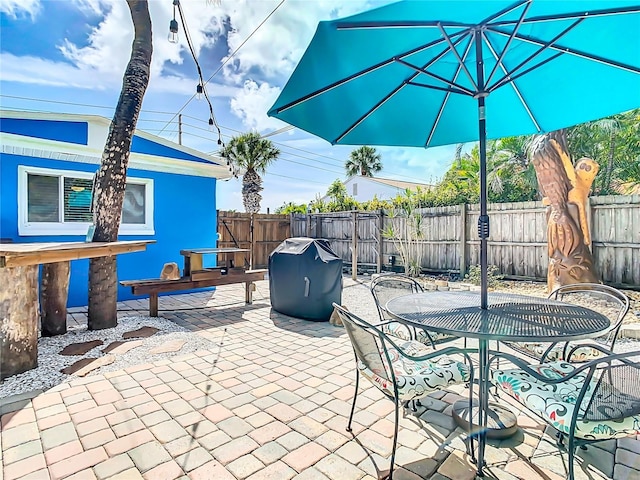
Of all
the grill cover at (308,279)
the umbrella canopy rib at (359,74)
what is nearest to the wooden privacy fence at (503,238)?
the grill cover at (308,279)

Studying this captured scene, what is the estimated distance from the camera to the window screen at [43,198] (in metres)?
5.22

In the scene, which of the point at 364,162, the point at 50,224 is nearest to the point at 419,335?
the point at 50,224

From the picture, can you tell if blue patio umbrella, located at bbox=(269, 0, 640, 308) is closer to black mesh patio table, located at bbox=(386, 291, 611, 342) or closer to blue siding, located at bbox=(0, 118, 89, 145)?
black mesh patio table, located at bbox=(386, 291, 611, 342)

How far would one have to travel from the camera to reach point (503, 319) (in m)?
2.03

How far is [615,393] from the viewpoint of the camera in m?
1.67

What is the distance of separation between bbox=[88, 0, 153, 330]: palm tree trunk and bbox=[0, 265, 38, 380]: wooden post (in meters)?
1.15

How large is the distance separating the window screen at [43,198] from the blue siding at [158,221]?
0.64 feet

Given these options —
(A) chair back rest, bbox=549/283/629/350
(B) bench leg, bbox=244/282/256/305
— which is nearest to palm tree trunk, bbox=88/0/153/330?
(B) bench leg, bbox=244/282/256/305

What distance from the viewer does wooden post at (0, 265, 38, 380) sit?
2818 mm

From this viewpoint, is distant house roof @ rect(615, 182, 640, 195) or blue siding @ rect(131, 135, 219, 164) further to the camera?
distant house roof @ rect(615, 182, 640, 195)

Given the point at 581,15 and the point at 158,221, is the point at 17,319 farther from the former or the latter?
the point at 581,15

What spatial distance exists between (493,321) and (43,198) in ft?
21.1

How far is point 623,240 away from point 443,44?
5.92m

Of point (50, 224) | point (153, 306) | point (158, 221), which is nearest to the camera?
point (153, 306)
